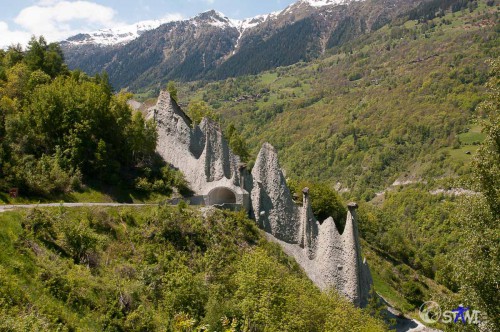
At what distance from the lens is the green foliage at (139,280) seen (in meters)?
27.2

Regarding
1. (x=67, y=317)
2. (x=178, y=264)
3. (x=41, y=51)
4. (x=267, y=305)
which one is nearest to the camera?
(x=67, y=317)

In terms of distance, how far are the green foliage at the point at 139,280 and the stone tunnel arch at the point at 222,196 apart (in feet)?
26.2

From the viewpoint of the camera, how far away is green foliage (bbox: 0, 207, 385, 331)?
27172 millimetres

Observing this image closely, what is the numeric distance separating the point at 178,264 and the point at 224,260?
5.29 meters

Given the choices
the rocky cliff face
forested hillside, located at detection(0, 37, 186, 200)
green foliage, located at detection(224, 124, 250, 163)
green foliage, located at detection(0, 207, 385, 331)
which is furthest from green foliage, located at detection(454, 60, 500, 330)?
green foliage, located at detection(224, 124, 250, 163)

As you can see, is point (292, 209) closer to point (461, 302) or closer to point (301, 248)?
point (301, 248)

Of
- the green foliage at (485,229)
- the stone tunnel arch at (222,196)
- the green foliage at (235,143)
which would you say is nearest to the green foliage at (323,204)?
the green foliage at (235,143)

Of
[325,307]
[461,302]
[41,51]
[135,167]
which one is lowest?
[325,307]

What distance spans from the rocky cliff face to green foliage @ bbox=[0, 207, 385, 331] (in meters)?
7.41

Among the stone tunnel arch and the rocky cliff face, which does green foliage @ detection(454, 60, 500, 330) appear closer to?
the rocky cliff face

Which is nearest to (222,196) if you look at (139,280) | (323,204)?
(139,280)

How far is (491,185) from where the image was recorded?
2452 cm

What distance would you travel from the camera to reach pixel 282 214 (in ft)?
164

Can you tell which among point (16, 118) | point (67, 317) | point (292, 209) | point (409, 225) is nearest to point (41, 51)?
point (16, 118)
